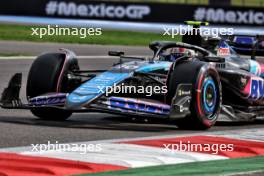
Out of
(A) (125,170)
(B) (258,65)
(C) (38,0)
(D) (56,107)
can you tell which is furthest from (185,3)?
(A) (125,170)

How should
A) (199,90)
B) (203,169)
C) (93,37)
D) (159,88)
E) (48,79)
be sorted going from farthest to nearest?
(93,37)
(48,79)
(159,88)
(199,90)
(203,169)

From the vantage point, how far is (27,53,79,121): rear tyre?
409 inches

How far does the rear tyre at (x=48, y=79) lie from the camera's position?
1040 centimetres

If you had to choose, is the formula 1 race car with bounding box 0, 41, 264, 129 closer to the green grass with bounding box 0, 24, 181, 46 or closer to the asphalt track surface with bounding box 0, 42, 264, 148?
the asphalt track surface with bounding box 0, 42, 264, 148

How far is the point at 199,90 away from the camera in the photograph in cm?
970

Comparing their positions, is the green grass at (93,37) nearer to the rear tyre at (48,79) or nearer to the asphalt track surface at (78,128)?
the asphalt track surface at (78,128)

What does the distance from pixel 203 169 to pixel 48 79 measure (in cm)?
378

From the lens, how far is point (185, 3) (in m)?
34.2

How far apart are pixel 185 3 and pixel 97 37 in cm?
631

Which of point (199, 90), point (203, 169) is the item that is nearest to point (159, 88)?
point (199, 90)

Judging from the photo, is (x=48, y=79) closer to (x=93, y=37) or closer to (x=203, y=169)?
(x=203, y=169)

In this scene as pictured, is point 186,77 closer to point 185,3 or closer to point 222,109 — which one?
point 222,109

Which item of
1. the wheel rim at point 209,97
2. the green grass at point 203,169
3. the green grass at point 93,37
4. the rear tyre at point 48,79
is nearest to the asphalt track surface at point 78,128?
the rear tyre at point 48,79

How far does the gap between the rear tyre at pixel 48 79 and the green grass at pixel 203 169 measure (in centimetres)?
332
